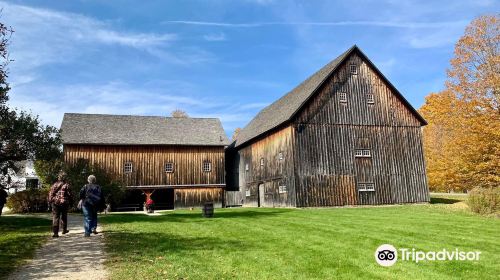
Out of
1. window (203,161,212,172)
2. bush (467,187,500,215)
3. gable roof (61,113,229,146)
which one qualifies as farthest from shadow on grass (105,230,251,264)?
window (203,161,212,172)

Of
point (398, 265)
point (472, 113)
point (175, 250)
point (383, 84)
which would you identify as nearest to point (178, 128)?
point (383, 84)

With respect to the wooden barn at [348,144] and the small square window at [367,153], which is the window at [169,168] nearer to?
the wooden barn at [348,144]

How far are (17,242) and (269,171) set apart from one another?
2204cm

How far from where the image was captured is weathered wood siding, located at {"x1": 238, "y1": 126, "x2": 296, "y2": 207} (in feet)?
93.2

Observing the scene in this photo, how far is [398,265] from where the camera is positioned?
27.6 ft

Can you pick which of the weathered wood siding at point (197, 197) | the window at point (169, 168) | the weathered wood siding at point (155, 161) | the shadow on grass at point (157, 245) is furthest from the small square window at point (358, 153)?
the shadow on grass at point (157, 245)

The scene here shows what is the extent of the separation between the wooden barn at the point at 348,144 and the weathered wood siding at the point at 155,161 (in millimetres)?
7269

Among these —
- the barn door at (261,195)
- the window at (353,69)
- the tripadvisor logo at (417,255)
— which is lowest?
the tripadvisor logo at (417,255)

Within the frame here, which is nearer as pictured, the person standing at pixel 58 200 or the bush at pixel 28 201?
the person standing at pixel 58 200

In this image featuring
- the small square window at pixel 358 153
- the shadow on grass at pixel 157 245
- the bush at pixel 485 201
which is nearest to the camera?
the shadow on grass at pixel 157 245

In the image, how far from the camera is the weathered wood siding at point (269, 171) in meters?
28.4

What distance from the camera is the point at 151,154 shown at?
3538 centimetres

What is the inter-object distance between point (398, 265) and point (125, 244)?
288 inches

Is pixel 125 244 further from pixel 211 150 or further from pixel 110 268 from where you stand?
pixel 211 150
